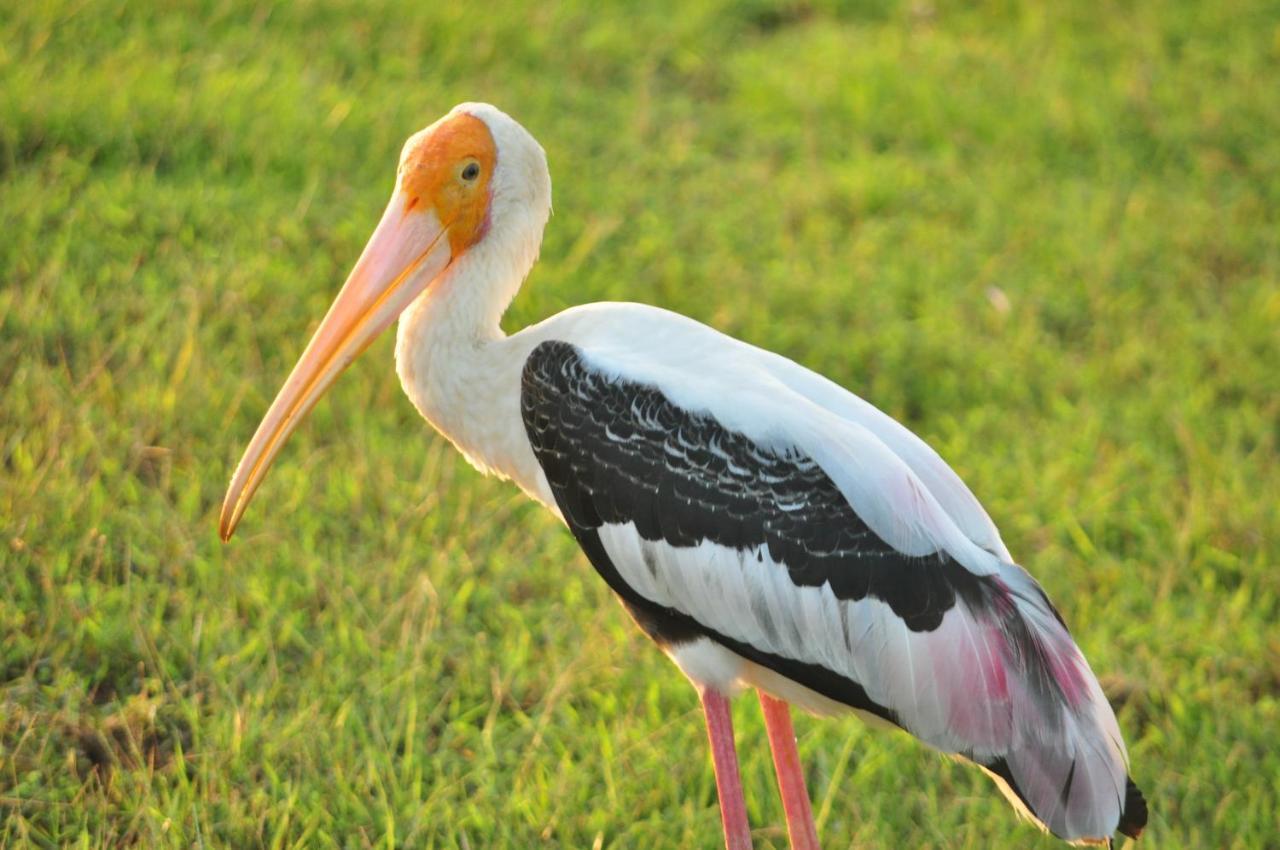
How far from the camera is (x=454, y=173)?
3.51 metres

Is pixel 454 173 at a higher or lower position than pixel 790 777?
higher

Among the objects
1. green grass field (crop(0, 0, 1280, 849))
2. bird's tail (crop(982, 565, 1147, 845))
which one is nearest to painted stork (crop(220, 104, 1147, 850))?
bird's tail (crop(982, 565, 1147, 845))

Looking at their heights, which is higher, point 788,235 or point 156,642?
point 788,235

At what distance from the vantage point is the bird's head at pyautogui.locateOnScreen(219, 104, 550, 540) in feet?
11.3

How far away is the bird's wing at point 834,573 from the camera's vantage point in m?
3.20

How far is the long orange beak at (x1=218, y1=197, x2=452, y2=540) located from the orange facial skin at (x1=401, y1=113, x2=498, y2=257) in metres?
0.03

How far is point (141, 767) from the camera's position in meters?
3.44

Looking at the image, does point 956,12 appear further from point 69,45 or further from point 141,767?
point 141,767

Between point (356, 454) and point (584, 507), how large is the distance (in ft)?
4.85

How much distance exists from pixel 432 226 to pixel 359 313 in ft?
0.83

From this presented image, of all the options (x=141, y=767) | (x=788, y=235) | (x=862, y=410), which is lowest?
(x=141, y=767)

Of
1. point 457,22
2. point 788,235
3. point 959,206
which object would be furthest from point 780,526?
point 457,22

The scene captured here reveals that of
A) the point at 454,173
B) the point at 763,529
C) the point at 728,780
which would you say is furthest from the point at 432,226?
the point at 728,780

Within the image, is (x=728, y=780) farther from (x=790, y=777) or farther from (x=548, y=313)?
Answer: (x=548, y=313)
